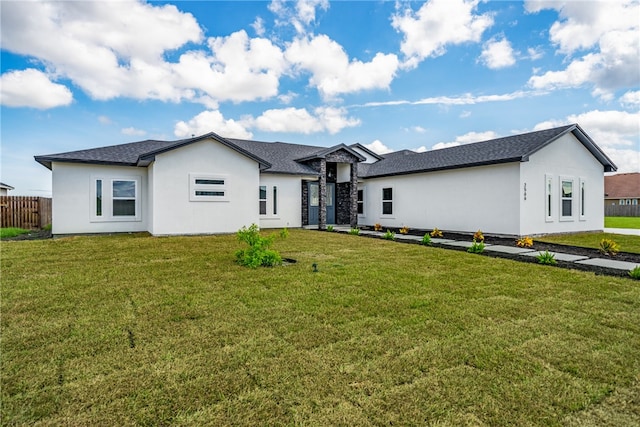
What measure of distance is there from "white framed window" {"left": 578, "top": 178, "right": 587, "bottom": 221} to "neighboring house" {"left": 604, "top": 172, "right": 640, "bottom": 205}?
31300 mm

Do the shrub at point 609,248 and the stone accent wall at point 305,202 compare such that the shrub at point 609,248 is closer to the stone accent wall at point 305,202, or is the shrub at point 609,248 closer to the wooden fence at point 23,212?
the stone accent wall at point 305,202

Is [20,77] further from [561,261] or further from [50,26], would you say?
[561,261]

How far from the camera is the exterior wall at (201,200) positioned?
38.1ft

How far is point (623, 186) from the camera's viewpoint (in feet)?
122

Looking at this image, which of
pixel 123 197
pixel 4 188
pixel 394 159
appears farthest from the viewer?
pixel 4 188

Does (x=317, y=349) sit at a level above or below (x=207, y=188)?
below

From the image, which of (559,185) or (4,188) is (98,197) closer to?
(559,185)

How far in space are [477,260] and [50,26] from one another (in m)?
13.1

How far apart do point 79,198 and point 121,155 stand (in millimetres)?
2194

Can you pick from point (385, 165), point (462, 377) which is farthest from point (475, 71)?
point (462, 377)

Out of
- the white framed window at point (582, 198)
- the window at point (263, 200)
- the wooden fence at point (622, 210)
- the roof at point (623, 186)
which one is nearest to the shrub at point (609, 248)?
the white framed window at point (582, 198)

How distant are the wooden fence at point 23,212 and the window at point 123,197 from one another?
22.4 ft

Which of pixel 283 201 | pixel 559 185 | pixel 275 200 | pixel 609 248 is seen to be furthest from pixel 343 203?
pixel 609 248

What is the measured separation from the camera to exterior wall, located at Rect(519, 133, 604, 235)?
11500 millimetres
